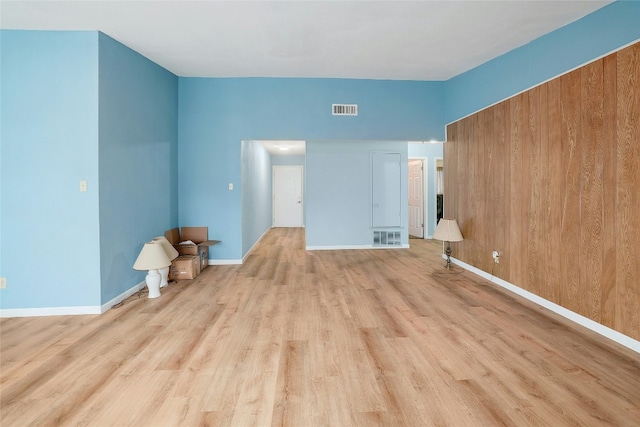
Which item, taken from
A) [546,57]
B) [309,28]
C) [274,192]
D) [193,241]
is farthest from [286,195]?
[546,57]

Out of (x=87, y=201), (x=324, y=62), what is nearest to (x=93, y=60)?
(x=87, y=201)

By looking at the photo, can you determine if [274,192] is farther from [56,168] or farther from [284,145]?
[56,168]

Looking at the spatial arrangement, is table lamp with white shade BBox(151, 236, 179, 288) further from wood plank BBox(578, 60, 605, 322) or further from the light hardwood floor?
wood plank BBox(578, 60, 605, 322)

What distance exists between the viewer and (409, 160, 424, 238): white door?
793 cm

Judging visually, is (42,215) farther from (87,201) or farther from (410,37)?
(410,37)

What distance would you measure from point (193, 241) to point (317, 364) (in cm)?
339

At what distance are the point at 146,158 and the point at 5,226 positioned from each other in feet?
4.93

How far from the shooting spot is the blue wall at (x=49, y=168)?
120 inches

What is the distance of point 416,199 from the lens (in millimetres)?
8203

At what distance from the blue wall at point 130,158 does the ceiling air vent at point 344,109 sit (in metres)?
2.40

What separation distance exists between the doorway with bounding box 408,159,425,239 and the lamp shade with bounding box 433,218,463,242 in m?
3.21

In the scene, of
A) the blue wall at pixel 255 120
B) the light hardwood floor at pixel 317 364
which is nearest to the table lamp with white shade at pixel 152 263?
the light hardwood floor at pixel 317 364

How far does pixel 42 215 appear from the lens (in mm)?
→ 3086

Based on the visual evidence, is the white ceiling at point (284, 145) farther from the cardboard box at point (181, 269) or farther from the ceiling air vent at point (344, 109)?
the cardboard box at point (181, 269)
